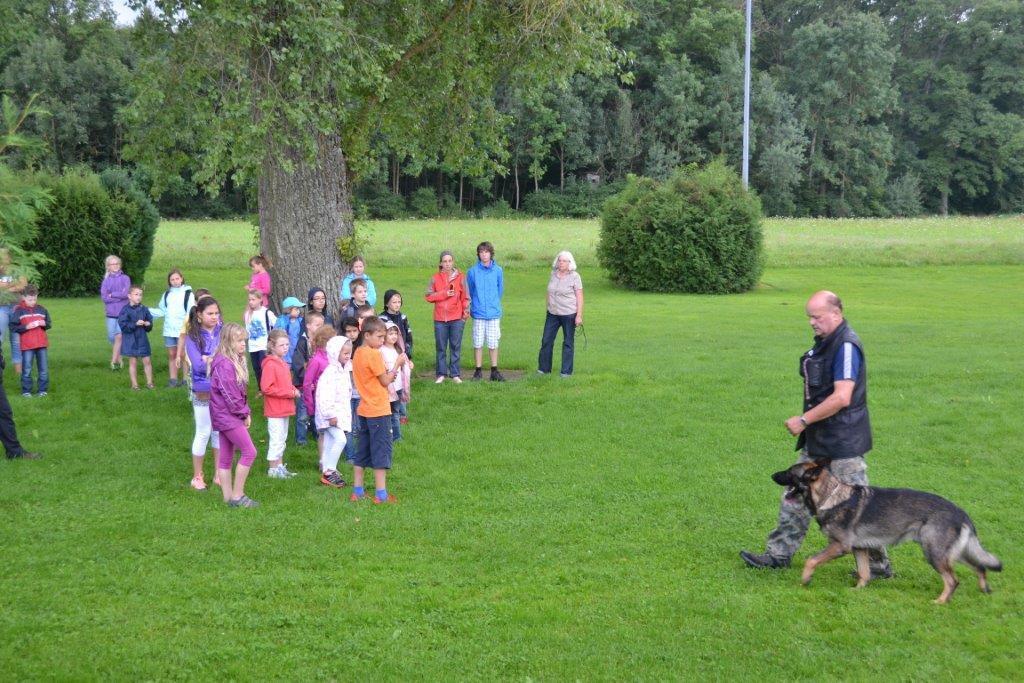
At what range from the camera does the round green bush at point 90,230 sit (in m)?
25.4

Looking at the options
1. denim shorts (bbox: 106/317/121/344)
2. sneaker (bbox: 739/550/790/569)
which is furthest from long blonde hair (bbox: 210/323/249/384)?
denim shorts (bbox: 106/317/121/344)

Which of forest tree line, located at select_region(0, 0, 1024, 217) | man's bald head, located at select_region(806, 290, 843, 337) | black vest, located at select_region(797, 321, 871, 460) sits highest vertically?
forest tree line, located at select_region(0, 0, 1024, 217)

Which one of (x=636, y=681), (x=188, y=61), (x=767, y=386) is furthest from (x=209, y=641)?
(x=767, y=386)

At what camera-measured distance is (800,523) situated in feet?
24.0

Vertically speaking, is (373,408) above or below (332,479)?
above

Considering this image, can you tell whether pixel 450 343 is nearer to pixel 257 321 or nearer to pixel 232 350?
pixel 257 321

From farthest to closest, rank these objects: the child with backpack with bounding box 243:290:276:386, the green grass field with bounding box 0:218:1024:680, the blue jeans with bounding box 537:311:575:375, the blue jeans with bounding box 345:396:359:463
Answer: the blue jeans with bounding box 537:311:575:375 → the child with backpack with bounding box 243:290:276:386 → the blue jeans with bounding box 345:396:359:463 → the green grass field with bounding box 0:218:1024:680

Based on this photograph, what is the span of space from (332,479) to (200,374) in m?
1.60

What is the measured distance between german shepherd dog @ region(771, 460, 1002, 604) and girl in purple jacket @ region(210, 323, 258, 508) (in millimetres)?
4655

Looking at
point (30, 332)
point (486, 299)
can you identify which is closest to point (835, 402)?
point (486, 299)

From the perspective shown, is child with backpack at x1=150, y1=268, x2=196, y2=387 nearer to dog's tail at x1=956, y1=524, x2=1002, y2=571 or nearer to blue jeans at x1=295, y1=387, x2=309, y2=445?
blue jeans at x1=295, y1=387, x2=309, y2=445

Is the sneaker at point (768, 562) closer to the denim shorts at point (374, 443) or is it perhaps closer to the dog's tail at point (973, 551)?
the dog's tail at point (973, 551)

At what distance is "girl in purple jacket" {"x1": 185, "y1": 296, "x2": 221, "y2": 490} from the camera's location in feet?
31.1

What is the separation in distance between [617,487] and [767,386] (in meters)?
5.42
